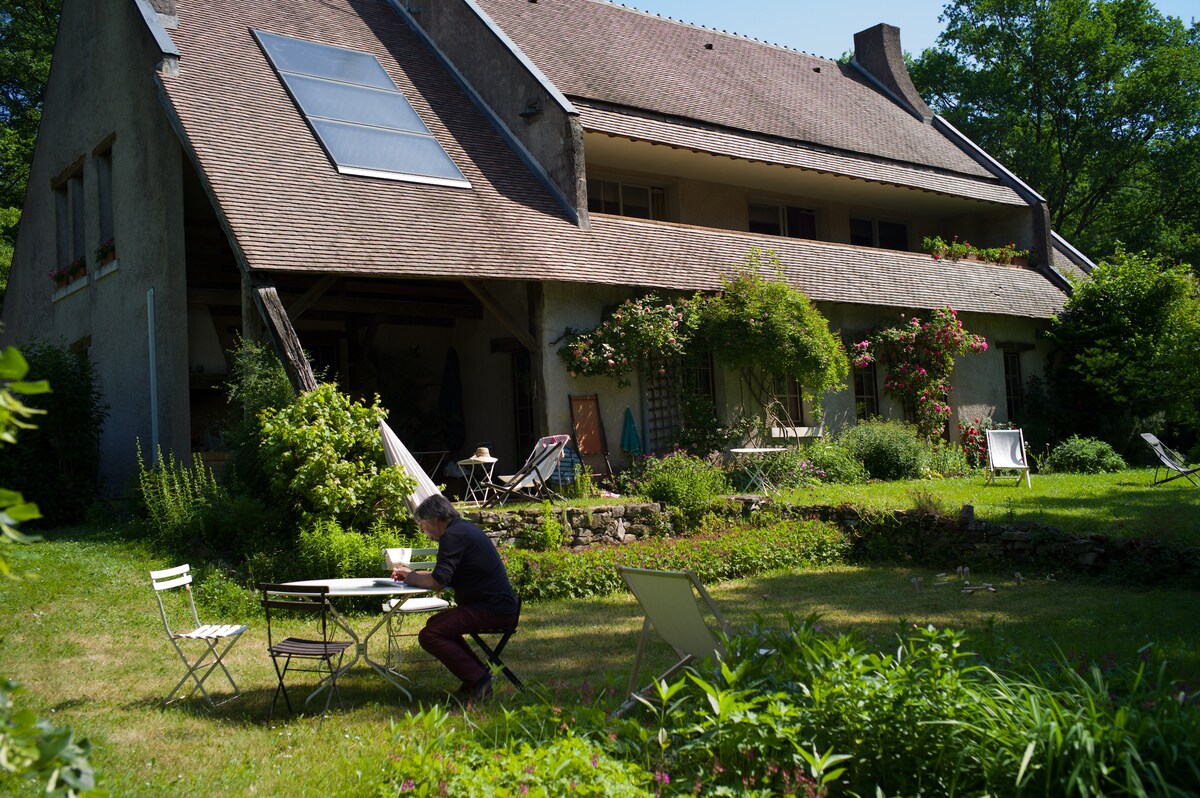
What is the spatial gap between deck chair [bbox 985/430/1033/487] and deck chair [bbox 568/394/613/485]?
560 centimetres

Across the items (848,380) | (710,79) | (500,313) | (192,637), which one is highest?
(710,79)

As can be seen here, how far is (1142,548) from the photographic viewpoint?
392 inches

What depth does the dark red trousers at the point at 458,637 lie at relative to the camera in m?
6.35

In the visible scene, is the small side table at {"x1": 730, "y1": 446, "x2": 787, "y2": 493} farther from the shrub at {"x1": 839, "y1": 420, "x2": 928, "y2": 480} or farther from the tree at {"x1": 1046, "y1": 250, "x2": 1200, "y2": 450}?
the tree at {"x1": 1046, "y1": 250, "x2": 1200, "y2": 450}

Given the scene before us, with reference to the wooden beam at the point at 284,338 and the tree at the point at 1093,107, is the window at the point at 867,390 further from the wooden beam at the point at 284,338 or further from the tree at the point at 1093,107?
the tree at the point at 1093,107

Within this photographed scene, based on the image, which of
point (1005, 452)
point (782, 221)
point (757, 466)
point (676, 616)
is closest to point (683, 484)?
point (757, 466)

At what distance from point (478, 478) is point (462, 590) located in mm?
8521

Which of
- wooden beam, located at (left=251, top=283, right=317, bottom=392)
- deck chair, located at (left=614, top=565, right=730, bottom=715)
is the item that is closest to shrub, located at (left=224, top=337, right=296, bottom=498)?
wooden beam, located at (left=251, top=283, right=317, bottom=392)

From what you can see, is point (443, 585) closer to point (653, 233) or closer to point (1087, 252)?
point (653, 233)

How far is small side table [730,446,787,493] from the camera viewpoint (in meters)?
14.3

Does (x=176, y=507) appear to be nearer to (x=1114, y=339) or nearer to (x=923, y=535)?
(x=923, y=535)

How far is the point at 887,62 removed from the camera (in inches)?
1008

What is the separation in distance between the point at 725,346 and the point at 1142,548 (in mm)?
6626

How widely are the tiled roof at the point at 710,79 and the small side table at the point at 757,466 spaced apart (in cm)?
578
